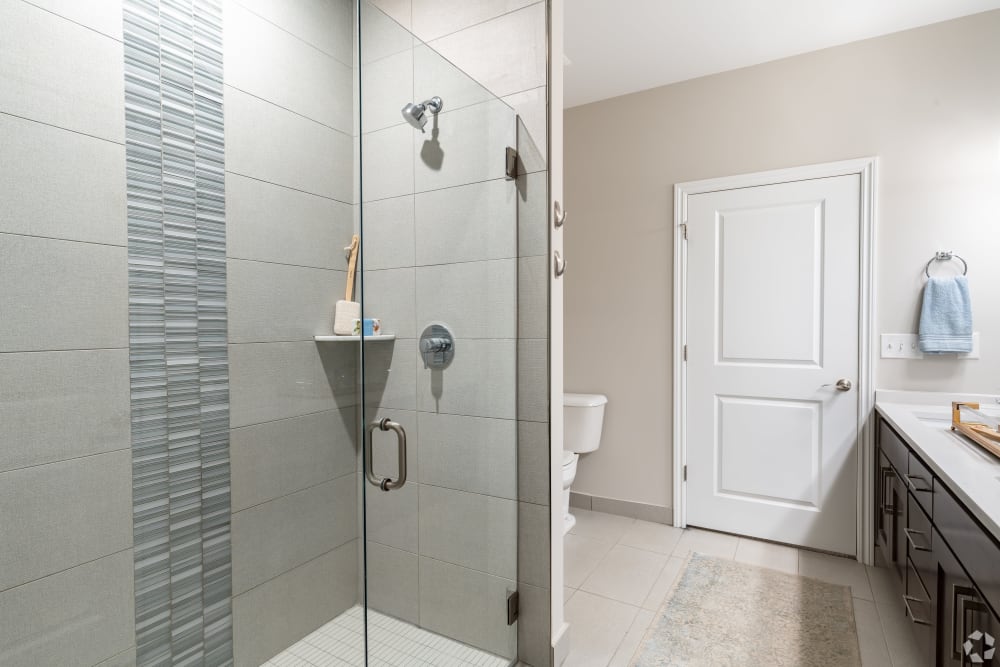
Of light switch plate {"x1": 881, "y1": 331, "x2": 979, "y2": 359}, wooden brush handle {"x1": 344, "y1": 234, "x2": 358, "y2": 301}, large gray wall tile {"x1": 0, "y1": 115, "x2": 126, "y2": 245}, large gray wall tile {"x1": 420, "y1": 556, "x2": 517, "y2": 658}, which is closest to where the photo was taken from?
large gray wall tile {"x1": 0, "y1": 115, "x2": 126, "y2": 245}

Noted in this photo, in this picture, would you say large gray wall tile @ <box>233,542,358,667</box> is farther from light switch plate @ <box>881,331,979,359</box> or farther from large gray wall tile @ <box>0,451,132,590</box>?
light switch plate @ <box>881,331,979,359</box>

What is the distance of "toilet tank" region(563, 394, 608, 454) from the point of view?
3.06m

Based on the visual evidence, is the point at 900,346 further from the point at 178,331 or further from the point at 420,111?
the point at 178,331

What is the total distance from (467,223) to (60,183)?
3.03 ft

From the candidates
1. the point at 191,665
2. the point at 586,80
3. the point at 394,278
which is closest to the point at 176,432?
the point at 191,665

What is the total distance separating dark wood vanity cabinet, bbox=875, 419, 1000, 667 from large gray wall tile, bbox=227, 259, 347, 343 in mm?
1721

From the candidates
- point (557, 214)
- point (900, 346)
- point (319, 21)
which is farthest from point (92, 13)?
point (900, 346)

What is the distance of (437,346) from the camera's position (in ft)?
4.32

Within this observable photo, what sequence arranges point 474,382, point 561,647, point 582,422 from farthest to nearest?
1. point 582,422
2. point 561,647
3. point 474,382

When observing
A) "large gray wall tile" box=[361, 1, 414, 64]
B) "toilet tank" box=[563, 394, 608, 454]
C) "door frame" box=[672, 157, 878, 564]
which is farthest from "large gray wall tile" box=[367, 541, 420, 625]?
"door frame" box=[672, 157, 878, 564]

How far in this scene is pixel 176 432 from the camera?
1357 millimetres

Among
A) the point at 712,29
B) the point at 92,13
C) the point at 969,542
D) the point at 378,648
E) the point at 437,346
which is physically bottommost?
the point at 378,648

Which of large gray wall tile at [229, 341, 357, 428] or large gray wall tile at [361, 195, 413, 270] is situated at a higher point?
large gray wall tile at [361, 195, 413, 270]

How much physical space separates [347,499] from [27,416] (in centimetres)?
75
